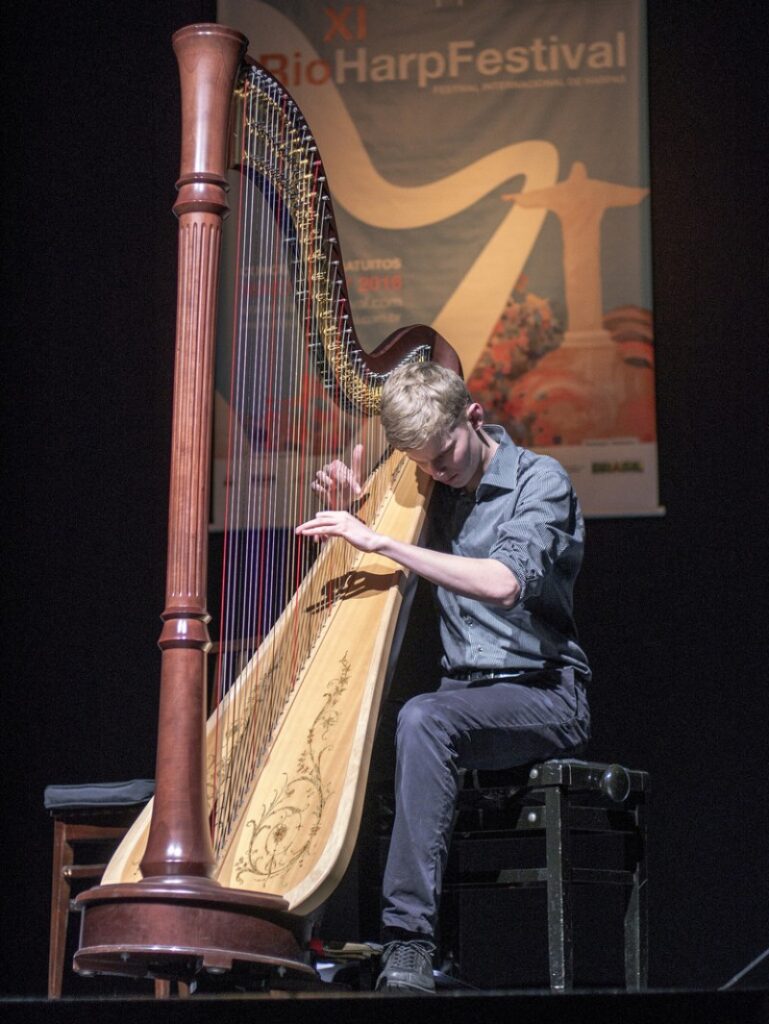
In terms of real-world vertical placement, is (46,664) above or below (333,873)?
above

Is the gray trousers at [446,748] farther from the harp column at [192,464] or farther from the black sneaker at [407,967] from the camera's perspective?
the harp column at [192,464]

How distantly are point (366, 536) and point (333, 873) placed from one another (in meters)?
0.63

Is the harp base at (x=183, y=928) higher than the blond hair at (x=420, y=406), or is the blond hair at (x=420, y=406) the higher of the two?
the blond hair at (x=420, y=406)

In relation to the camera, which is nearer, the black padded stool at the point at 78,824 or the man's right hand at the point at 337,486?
the man's right hand at the point at 337,486

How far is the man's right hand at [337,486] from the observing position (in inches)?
116

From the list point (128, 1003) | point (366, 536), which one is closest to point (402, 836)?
point (366, 536)

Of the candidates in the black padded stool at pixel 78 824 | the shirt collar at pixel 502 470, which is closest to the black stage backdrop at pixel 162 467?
the black padded stool at pixel 78 824

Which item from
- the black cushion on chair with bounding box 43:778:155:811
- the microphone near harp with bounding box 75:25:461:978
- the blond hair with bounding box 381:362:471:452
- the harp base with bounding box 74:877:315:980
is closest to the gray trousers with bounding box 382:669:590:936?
the microphone near harp with bounding box 75:25:461:978

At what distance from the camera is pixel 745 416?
3945mm

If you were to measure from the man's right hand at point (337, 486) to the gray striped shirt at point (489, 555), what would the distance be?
17 centimetres

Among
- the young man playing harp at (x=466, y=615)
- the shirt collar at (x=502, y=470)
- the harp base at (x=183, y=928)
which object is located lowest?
the harp base at (x=183, y=928)

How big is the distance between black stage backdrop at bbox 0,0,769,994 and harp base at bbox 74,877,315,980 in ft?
6.59

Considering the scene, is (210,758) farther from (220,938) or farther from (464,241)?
(464,241)

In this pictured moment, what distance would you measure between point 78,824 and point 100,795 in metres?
0.14
